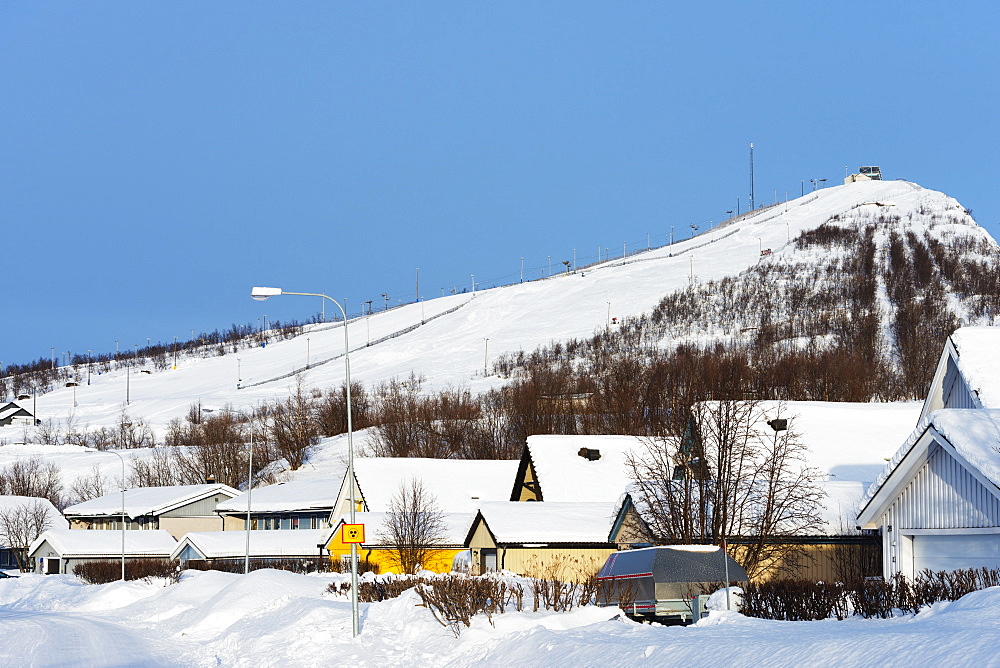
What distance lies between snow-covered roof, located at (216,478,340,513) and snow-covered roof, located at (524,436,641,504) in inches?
879

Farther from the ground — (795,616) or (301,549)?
(795,616)

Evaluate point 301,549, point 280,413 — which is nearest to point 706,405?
point 301,549

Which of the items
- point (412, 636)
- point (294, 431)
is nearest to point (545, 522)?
point (412, 636)

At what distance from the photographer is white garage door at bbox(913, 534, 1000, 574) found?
1931 centimetres

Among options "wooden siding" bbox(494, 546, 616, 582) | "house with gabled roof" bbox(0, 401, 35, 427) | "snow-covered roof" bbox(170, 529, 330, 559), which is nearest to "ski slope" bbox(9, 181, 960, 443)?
"house with gabled roof" bbox(0, 401, 35, 427)

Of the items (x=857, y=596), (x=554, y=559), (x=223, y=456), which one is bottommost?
(x=554, y=559)

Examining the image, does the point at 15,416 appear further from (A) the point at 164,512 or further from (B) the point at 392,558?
(B) the point at 392,558

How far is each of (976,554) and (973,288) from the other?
460 feet

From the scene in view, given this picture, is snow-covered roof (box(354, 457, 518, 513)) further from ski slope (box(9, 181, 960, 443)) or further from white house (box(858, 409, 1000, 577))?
ski slope (box(9, 181, 960, 443))

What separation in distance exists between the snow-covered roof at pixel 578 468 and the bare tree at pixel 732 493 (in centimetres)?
1407

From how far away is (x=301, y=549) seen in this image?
68625 mm

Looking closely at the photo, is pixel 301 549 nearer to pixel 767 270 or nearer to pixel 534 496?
pixel 534 496

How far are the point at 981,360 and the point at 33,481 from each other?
117 m

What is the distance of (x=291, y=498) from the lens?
81500mm
